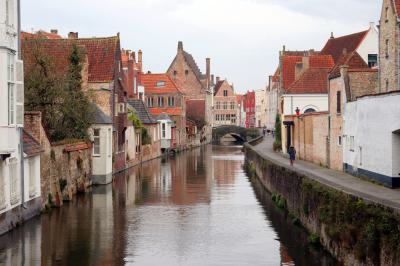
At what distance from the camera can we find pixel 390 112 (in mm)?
24516

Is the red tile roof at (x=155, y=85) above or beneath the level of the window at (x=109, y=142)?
above

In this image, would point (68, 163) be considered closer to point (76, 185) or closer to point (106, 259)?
point (76, 185)

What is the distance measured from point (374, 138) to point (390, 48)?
9971 mm

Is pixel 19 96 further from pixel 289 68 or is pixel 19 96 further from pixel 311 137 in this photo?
pixel 289 68

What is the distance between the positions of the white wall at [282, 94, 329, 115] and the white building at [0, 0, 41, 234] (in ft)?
93.7

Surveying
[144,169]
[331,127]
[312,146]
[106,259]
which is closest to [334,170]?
[331,127]

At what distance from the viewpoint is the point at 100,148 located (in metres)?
40.3

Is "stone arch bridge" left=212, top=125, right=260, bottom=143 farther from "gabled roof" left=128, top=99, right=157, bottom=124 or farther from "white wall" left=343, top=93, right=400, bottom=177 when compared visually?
"white wall" left=343, top=93, right=400, bottom=177

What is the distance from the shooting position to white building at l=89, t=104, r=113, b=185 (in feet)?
131

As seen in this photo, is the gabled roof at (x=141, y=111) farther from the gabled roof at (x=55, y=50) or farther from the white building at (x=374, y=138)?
the white building at (x=374, y=138)

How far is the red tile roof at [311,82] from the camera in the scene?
49156 mm

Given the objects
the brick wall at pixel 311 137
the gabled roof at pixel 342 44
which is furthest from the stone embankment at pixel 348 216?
the gabled roof at pixel 342 44

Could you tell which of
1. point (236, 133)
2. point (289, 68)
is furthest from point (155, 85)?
point (289, 68)

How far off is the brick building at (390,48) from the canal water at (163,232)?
28.2 ft
